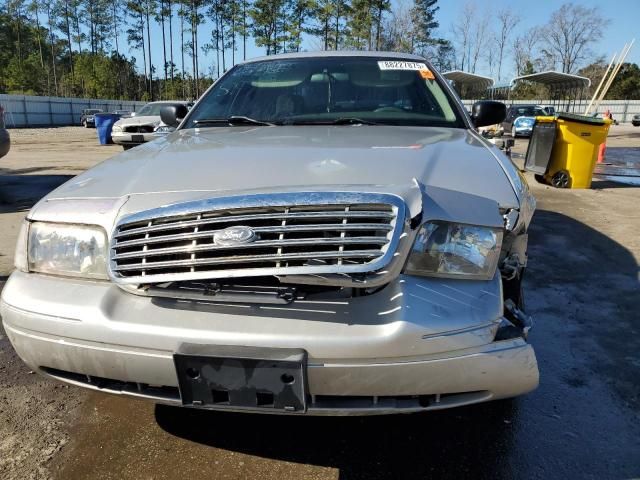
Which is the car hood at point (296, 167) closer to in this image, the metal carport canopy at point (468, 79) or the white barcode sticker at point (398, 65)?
the white barcode sticker at point (398, 65)

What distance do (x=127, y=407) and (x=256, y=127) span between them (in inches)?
61.5

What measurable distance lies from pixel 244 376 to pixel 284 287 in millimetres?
294

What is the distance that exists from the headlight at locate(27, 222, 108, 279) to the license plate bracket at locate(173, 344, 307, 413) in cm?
50

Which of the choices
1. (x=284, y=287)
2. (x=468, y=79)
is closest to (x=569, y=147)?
(x=284, y=287)

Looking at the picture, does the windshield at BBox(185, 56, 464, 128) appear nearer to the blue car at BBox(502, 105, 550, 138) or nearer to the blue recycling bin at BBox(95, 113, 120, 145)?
the blue recycling bin at BBox(95, 113, 120, 145)

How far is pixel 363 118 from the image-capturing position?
286 centimetres

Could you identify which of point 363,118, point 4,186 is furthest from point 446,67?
point 363,118

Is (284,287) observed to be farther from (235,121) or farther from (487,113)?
(487,113)

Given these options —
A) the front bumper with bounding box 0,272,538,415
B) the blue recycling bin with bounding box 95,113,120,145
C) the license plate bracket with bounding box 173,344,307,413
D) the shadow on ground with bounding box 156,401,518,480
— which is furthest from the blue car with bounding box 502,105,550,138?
the license plate bracket with bounding box 173,344,307,413

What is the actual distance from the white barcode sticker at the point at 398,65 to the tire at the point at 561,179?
6150 mm

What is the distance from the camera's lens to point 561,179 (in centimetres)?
848

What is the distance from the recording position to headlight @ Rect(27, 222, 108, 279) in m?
1.74

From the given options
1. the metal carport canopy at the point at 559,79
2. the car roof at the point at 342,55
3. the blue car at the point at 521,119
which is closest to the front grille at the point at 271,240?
the car roof at the point at 342,55

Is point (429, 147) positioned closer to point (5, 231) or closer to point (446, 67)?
point (5, 231)
